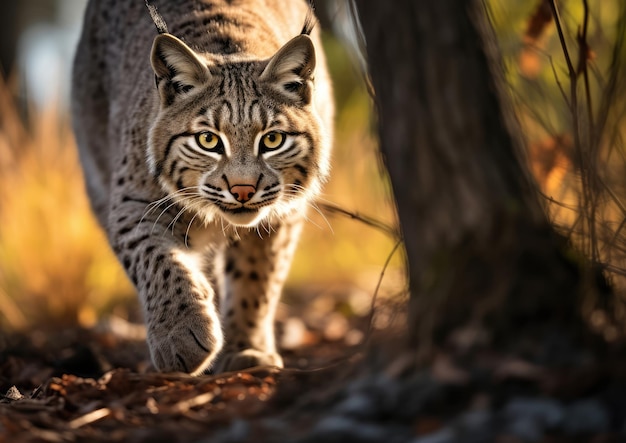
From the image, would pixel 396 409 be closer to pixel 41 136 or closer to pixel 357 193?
pixel 41 136

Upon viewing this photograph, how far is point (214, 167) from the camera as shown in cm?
388

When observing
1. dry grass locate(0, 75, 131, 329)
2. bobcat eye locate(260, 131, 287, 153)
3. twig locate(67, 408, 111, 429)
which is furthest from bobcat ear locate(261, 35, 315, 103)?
dry grass locate(0, 75, 131, 329)

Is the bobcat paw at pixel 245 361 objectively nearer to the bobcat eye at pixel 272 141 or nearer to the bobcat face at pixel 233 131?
the bobcat face at pixel 233 131

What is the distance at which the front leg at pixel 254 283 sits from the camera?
4.64m

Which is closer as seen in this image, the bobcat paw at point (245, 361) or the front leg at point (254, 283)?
the bobcat paw at point (245, 361)

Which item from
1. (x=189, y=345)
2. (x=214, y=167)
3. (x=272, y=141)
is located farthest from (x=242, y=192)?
(x=189, y=345)

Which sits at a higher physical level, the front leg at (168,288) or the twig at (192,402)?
the front leg at (168,288)

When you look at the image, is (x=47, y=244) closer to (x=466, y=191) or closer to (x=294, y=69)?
(x=294, y=69)

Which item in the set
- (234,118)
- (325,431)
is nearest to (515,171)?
Answer: (325,431)

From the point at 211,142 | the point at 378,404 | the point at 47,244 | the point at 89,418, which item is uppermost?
the point at 211,142

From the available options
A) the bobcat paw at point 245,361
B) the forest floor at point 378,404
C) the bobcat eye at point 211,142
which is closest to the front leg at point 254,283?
the bobcat paw at point 245,361

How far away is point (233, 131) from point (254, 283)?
3.65 ft

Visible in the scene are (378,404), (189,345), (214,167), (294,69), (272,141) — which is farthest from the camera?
(294,69)

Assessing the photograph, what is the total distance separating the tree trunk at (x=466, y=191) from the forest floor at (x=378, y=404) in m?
0.11
